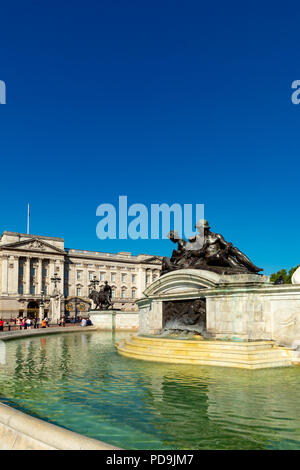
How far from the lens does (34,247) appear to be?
85.9m

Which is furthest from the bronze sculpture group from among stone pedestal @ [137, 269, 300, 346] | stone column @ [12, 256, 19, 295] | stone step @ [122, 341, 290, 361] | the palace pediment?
the palace pediment

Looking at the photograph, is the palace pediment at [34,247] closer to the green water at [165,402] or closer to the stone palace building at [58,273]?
the stone palace building at [58,273]

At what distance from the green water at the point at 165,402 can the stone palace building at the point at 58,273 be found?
63937 millimetres

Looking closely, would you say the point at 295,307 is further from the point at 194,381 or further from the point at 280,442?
the point at 280,442

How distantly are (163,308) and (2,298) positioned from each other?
2809 inches

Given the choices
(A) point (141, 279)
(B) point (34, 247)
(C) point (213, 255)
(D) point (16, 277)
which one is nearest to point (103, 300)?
(C) point (213, 255)

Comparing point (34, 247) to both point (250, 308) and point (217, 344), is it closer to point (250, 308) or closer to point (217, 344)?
point (250, 308)

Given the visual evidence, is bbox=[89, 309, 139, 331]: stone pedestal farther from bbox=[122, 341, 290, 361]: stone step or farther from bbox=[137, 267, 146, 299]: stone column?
bbox=[137, 267, 146, 299]: stone column

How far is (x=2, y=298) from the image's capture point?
7919 centimetres

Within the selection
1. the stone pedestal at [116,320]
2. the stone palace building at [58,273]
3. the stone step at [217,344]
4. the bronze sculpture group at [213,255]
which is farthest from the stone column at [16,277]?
the stone step at [217,344]

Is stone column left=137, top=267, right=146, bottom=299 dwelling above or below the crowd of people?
above

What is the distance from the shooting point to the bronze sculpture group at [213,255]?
44.0ft

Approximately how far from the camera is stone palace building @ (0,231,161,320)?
81.3 m

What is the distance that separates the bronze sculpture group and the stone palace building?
59.5 meters
